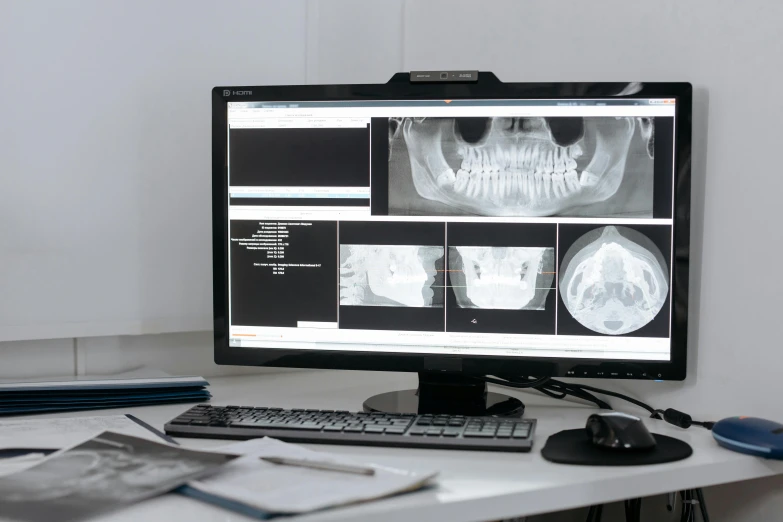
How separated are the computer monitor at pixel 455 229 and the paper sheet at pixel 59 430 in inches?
8.3

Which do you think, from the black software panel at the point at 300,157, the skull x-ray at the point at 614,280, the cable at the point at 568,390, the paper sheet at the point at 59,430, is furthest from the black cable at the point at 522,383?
the paper sheet at the point at 59,430

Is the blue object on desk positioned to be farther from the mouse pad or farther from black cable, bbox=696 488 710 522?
black cable, bbox=696 488 710 522

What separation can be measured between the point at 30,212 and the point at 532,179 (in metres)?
0.81

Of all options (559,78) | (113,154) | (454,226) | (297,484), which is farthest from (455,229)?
(113,154)

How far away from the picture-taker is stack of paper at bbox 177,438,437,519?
0.69 meters

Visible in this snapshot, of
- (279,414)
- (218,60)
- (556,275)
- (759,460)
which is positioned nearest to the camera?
(759,460)

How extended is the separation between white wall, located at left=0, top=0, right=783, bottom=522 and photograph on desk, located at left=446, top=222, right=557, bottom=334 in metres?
0.22

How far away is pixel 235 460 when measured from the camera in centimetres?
81

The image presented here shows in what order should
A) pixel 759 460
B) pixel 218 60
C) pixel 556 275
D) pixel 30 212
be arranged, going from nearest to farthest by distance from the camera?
1. pixel 759 460
2. pixel 556 275
3. pixel 30 212
4. pixel 218 60

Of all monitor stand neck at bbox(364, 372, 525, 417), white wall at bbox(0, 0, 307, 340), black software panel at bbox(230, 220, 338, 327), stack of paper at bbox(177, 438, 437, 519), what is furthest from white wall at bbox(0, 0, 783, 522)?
stack of paper at bbox(177, 438, 437, 519)

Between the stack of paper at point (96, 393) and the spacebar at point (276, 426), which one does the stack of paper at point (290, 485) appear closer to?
the spacebar at point (276, 426)

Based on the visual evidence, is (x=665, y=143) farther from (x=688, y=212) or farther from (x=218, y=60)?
(x=218, y=60)

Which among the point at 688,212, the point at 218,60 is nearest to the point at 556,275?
the point at 688,212

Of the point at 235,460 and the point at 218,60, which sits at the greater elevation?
the point at 218,60
